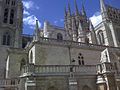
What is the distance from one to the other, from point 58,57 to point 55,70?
648 centimetres

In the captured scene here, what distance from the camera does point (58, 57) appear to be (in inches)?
817

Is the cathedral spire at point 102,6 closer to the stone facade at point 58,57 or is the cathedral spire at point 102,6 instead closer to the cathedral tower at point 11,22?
the stone facade at point 58,57

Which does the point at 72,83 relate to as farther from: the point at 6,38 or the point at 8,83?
the point at 6,38

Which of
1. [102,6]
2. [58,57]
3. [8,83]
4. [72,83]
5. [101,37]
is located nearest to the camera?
[72,83]

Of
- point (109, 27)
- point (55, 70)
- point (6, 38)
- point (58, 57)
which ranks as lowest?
point (55, 70)

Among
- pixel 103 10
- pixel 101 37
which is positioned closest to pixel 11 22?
pixel 101 37

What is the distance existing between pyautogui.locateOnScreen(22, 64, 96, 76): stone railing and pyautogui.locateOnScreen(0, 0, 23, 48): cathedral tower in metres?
27.0

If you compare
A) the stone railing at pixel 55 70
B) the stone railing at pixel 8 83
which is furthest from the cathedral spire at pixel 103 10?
the stone railing at pixel 8 83

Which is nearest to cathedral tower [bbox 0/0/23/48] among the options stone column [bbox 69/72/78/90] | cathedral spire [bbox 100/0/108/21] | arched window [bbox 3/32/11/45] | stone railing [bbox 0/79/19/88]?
arched window [bbox 3/32/11/45]

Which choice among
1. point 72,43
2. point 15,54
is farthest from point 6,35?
point 72,43

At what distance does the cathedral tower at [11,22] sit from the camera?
4153 centimetres

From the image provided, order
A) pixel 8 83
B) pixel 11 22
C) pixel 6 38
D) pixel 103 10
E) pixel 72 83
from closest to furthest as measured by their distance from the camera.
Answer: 1. pixel 72 83
2. pixel 8 83
3. pixel 103 10
4. pixel 6 38
5. pixel 11 22

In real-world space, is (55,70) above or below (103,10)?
below

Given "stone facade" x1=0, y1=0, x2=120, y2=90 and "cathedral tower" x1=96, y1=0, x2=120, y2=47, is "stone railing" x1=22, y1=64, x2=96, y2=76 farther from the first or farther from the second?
"cathedral tower" x1=96, y1=0, x2=120, y2=47
